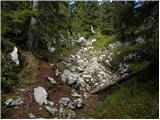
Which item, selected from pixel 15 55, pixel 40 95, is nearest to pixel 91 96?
pixel 40 95

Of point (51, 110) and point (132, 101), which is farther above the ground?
point (132, 101)

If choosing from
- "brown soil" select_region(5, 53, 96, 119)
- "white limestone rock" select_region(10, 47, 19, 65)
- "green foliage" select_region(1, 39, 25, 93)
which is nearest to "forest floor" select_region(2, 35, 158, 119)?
"brown soil" select_region(5, 53, 96, 119)

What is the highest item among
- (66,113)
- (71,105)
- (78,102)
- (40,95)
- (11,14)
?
(11,14)

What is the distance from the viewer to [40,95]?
1052cm

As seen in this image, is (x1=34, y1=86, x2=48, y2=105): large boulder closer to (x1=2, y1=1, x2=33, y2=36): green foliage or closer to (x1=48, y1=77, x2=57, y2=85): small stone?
(x1=48, y1=77, x2=57, y2=85): small stone

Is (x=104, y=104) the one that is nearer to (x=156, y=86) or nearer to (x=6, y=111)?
(x=156, y=86)

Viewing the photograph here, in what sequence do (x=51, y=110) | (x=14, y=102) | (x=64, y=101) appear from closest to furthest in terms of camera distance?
(x=14, y=102)
(x=51, y=110)
(x=64, y=101)

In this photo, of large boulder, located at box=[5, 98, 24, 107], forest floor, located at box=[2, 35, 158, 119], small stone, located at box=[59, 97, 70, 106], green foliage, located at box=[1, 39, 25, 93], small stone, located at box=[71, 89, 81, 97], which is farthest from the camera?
small stone, located at box=[71, 89, 81, 97]

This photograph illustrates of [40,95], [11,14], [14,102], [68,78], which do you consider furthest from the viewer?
→ [68,78]

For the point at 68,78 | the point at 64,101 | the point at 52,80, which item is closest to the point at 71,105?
the point at 64,101

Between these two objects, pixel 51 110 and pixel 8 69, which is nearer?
pixel 51 110

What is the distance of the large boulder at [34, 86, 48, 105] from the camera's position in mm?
10229

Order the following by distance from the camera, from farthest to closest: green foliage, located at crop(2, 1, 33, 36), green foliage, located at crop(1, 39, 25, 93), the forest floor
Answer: green foliage, located at crop(1, 39, 25, 93)
green foliage, located at crop(2, 1, 33, 36)
the forest floor

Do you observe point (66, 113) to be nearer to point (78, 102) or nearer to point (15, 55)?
point (78, 102)
